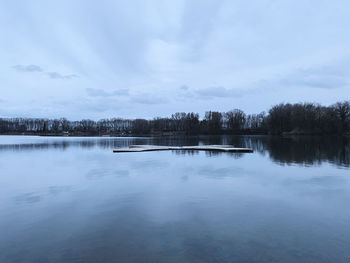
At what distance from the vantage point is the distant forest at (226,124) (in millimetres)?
67769

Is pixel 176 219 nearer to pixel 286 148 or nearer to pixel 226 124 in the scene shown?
pixel 286 148

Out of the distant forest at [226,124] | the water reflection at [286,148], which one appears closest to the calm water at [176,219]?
the water reflection at [286,148]

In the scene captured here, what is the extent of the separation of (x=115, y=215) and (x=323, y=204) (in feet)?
19.1

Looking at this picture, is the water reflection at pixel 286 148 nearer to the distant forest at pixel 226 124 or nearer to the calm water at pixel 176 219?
the calm water at pixel 176 219

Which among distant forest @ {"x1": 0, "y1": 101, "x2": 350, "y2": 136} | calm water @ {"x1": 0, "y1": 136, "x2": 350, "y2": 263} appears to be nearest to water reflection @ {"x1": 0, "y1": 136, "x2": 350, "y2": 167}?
calm water @ {"x1": 0, "y1": 136, "x2": 350, "y2": 263}

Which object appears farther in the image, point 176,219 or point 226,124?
point 226,124

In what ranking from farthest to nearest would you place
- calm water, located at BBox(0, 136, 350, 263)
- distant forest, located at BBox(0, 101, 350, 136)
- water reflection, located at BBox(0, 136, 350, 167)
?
distant forest, located at BBox(0, 101, 350, 136) < water reflection, located at BBox(0, 136, 350, 167) < calm water, located at BBox(0, 136, 350, 263)

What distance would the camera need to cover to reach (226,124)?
314 feet

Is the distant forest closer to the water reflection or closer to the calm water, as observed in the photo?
the water reflection

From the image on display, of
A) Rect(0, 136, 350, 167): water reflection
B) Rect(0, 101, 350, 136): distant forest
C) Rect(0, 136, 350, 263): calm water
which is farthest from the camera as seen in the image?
Rect(0, 101, 350, 136): distant forest

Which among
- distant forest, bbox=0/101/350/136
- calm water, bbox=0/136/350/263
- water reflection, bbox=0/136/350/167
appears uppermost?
distant forest, bbox=0/101/350/136

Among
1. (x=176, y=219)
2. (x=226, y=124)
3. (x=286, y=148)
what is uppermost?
(x=226, y=124)

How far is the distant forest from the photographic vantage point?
222 ft

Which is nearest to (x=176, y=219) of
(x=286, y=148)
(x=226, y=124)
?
(x=286, y=148)
